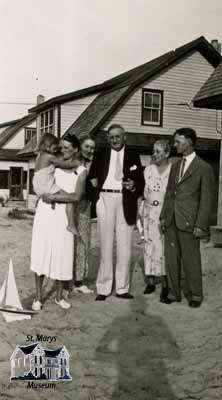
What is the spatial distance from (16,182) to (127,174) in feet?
50.7

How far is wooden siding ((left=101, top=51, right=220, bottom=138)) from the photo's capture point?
10.5 metres

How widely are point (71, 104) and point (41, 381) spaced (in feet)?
34.3

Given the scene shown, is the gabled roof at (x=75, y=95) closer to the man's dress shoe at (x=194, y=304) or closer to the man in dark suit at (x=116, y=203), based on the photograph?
the man in dark suit at (x=116, y=203)

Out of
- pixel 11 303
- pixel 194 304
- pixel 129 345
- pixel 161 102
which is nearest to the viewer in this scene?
pixel 129 345

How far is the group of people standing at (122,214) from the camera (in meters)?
3.31

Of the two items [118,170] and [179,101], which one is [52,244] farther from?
[179,101]

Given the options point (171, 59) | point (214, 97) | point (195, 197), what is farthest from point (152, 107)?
point (195, 197)

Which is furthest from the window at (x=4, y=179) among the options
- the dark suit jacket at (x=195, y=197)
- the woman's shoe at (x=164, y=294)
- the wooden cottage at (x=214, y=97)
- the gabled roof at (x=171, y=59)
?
the dark suit jacket at (x=195, y=197)

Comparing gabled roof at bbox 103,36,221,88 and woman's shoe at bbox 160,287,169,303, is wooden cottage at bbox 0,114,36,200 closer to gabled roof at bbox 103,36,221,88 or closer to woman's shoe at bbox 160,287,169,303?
gabled roof at bbox 103,36,221,88

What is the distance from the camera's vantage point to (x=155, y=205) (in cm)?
387

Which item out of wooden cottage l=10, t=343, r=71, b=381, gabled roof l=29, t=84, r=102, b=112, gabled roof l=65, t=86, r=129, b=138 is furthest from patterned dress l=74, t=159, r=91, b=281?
gabled roof l=29, t=84, r=102, b=112

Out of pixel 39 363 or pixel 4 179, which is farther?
pixel 4 179

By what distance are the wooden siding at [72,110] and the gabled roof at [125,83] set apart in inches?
16.6

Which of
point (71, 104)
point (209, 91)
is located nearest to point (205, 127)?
point (71, 104)
